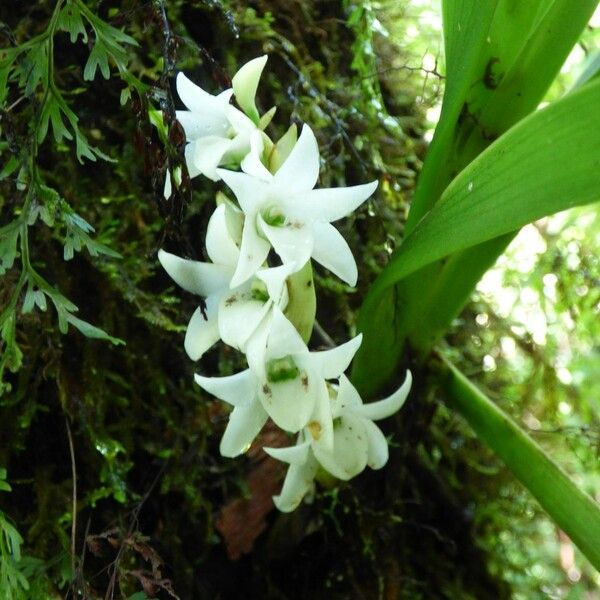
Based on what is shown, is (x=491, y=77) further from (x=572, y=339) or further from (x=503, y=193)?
(x=572, y=339)

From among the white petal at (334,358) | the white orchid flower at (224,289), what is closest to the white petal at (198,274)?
the white orchid flower at (224,289)

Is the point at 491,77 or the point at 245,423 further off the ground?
the point at 491,77

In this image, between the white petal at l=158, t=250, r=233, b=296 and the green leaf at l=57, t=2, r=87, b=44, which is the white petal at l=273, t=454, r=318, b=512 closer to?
the white petal at l=158, t=250, r=233, b=296

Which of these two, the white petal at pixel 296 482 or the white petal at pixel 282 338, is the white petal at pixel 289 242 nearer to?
the white petal at pixel 282 338

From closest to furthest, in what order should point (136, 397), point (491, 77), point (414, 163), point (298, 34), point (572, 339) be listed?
point (491, 77) < point (136, 397) < point (298, 34) < point (414, 163) < point (572, 339)

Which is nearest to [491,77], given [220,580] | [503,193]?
Result: [503,193]
